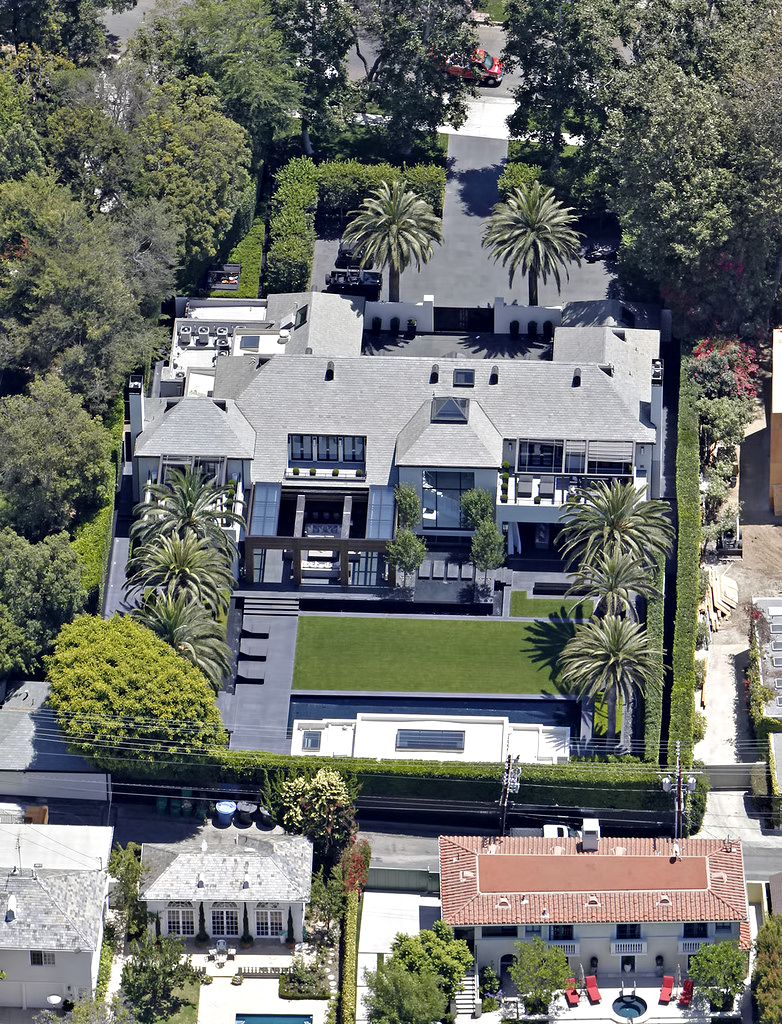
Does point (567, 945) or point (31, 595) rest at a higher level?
point (31, 595)

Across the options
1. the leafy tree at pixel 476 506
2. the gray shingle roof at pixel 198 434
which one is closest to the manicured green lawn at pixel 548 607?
the leafy tree at pixel 476 506

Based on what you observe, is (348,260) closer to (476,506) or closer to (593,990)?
(476,506)

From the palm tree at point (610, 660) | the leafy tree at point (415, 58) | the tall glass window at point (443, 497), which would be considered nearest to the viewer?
the palm tree at point (610, 660)

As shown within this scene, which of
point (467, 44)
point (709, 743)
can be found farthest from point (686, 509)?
point (467, 44)

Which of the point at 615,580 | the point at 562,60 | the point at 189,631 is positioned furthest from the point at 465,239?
the point at 189,631

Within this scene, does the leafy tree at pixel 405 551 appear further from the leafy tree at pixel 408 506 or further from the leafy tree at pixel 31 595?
the leafy tree at pixel 31 595

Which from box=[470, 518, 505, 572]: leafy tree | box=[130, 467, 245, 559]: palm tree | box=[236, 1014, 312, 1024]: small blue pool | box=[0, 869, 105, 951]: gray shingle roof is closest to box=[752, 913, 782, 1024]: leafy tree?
box=[236, 1014, 312, 1024]: small blue pool
